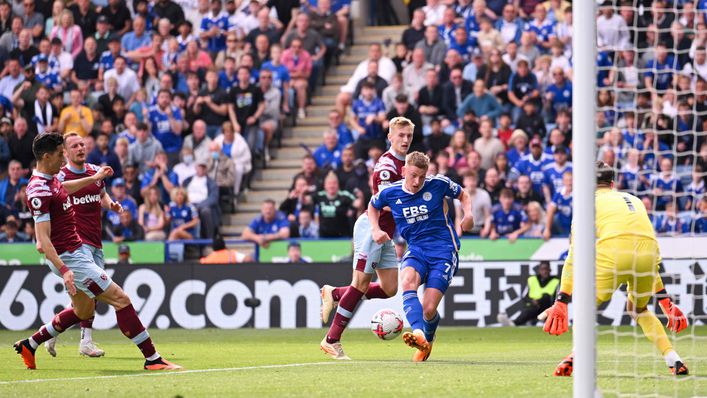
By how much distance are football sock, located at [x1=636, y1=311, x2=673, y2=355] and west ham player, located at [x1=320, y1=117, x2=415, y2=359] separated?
3.31 meters

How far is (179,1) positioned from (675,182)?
1316 centimetres

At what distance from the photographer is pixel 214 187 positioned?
914 inches

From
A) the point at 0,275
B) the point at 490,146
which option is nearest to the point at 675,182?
the point at 490,146

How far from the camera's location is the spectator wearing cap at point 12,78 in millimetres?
26234

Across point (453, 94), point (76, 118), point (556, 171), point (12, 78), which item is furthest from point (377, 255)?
point (12, 78)

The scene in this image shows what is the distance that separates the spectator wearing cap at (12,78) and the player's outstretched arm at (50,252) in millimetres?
15497

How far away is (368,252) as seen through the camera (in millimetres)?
13180

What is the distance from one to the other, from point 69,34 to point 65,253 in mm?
16104

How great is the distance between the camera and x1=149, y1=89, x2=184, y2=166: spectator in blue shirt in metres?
Result: 24.6

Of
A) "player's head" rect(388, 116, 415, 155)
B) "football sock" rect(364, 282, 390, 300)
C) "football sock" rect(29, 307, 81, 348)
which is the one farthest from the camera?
"football sock" rect(364, 282, 390, 300)

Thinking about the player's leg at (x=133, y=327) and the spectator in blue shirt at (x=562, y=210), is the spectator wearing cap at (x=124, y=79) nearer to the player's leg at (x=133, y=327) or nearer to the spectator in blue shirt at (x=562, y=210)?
the spectator in blue shirt at (x=562, y=210)

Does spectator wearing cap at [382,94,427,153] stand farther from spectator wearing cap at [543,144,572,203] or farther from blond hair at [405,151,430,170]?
blond hair at [405,151,430,170]

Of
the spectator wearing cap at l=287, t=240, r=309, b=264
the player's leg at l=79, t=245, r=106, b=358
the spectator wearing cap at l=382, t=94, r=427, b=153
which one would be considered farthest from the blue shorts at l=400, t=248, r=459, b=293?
the spectator wearing cap at l=382, t=94, r=427, b=153

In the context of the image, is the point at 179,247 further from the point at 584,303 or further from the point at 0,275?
the point at 584,303
